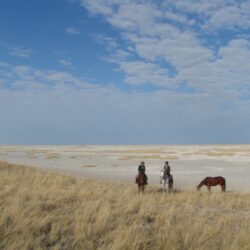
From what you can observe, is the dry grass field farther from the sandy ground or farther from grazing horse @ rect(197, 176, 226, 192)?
the sandy ground

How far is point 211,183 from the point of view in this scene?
2211cm

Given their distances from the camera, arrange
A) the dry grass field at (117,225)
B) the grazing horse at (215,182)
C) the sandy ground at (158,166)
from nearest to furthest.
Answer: the dry grass field at (117,225) → the grazing horse at (215,182) → the sandy ground at (158,166)

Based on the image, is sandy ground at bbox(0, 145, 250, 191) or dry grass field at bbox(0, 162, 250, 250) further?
sandy ground at bbox(0, 145, 250, 191)

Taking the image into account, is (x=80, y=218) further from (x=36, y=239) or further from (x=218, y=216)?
(x=218, y=216)

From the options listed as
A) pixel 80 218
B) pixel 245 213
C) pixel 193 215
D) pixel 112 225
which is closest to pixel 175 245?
pixel 112 225

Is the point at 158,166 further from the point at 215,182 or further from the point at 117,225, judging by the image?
the point at 117,225

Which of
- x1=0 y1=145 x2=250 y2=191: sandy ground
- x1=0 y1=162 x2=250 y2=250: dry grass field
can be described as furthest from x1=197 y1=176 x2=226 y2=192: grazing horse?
x1=0 y1=162 x2=250 y2=250: dry grass field

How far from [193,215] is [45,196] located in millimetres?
6142

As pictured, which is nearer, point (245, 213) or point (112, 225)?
point (112, 225)

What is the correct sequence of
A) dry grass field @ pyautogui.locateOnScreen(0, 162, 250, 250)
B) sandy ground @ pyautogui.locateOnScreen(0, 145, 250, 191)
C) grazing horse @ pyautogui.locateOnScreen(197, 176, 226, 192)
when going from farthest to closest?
sandy ground @ pyautogui.locateOnScreen(0, 145, 250, 191) → grazing horse @ pyautogui.locateOnScreen(197, 176, 226, 192) → dry grass field @ pyautogui.locateOnScreen(0, 162, 250, 250)

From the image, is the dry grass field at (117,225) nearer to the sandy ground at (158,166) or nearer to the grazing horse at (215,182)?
the grazing horse at (215,182)

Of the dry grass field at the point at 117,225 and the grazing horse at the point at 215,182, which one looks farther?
the grazing horse at the point at 215,182

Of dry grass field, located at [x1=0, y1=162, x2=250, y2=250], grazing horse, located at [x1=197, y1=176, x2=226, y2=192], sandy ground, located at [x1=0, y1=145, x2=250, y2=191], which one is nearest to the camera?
dry grass field, located at [x1=0, y1=162, x2=250, y2=250]

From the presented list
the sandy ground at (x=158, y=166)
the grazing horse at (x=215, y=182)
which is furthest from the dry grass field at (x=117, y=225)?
the sandy ground at (x=158, y=166)
